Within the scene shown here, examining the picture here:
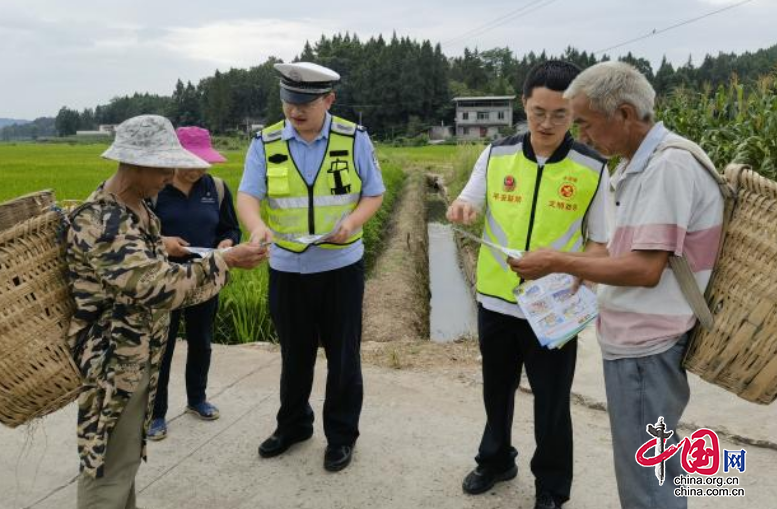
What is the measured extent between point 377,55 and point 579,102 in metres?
69.8

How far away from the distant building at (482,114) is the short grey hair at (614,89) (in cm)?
6492

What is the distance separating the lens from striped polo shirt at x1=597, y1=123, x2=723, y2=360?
5.87ft

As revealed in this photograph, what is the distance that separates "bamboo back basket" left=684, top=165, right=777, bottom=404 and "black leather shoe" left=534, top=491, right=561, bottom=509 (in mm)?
1113

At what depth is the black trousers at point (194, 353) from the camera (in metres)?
3.54

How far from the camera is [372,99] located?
6481 cm

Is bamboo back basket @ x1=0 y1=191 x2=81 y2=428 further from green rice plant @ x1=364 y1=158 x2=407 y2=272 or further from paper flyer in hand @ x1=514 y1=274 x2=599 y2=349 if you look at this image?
green rice plant @ x1=364 y1=158 x2=407 y2=272

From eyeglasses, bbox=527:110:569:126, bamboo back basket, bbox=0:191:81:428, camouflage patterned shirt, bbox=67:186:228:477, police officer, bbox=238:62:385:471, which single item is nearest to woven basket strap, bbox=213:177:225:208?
police officer, bbox=238:62:385:471

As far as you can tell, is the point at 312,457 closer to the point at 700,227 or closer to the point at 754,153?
the point at 700,227

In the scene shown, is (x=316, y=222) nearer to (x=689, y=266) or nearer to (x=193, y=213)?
(x=193, y=213)

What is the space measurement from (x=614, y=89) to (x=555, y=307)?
2.96ft

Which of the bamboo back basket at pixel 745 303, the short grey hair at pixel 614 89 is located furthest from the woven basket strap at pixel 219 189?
the bamboo back basket at pixel 745 303

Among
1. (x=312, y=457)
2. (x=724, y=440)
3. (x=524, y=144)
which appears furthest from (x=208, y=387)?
(x=724, y=440)

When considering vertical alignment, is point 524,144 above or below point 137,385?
above

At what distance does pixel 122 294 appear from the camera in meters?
2.10
